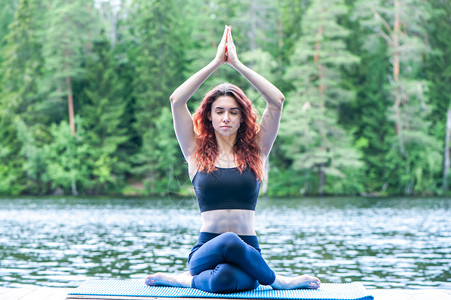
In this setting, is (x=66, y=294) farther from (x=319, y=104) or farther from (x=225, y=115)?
(x=319, y=104)

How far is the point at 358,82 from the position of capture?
41.1 m

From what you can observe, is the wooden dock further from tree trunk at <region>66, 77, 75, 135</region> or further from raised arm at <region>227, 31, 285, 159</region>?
tree trunk at <region>66, 77, 75, 135</region>

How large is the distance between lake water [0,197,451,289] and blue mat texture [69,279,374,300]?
0.76 meters

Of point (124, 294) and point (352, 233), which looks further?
point (352, 233)

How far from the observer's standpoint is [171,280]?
15.0ft

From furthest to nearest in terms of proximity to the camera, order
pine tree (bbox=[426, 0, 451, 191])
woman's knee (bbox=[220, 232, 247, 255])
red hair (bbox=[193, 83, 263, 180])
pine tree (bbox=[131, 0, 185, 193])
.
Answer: pine tree (bbox=[131, 0, 185, 193])
pine tree (bbox=[426, 0, 451, 191])
red hair (bbox=[193, 83, 263, 180])
woman's knee (bbox=[220, 232, 247, 255])

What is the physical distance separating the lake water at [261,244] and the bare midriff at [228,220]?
0.63m

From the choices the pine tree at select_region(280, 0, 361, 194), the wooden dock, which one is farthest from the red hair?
the pine tree at select_region(280, 0, 361, 194)

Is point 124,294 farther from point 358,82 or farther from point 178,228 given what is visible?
point 358,82

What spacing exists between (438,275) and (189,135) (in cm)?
689

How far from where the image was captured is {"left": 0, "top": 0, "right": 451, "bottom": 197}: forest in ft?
121

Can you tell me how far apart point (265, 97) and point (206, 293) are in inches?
53.5

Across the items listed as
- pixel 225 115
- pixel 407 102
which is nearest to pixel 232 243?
pixel 225 115

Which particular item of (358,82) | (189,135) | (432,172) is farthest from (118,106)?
(189,135)
